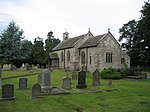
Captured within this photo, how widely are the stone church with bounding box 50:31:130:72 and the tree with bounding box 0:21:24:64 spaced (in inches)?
415

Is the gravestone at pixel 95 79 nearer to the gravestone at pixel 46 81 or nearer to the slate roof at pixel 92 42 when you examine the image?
the gravestone at pixel 46 81

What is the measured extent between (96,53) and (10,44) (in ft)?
64.9

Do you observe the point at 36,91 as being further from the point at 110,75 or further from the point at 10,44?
the point at 10,44

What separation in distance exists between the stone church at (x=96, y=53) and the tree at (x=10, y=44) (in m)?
10.5

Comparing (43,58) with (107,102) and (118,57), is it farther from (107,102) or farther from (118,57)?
(107,102)

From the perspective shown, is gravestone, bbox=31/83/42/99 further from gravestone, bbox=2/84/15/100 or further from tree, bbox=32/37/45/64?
tree, bbox=32/37/45/64

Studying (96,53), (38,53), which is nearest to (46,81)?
(96,53)

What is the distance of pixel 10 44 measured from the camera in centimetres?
4722

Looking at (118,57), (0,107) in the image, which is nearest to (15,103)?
(0,107)

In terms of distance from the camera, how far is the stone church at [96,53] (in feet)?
123

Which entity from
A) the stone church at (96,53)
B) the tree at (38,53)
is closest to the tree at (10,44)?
the stone church at (96,53)

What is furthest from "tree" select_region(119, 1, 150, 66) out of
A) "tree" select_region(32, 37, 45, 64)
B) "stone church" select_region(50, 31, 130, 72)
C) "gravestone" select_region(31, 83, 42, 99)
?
"gravestone" select_region(31, 83, 42, 99)

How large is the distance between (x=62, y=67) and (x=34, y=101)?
125 ft

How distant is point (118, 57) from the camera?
39250mm
